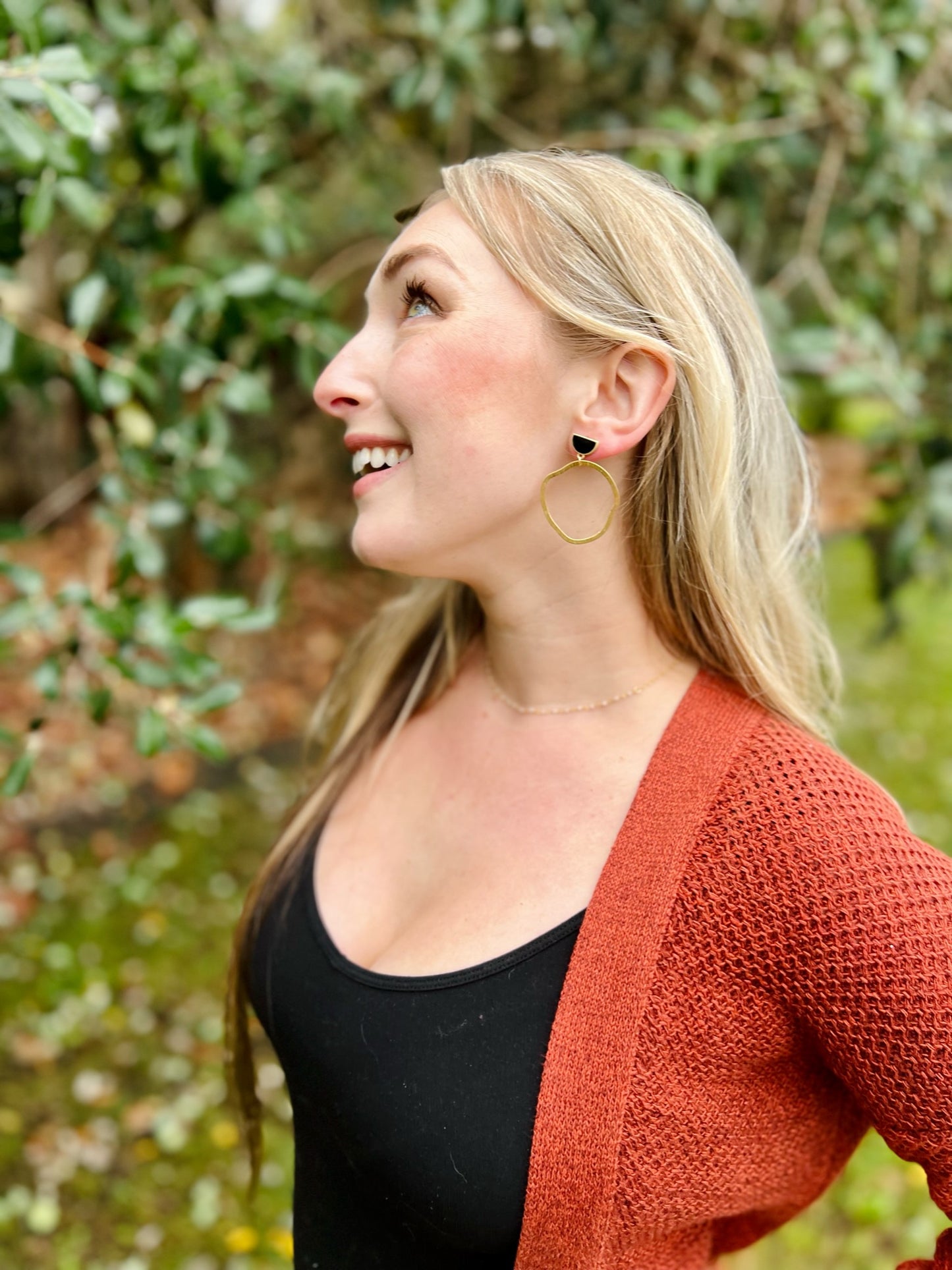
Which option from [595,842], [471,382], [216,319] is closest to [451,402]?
[471,382]

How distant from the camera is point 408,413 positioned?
3.92ft

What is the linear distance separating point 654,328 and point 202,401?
1.05 meters

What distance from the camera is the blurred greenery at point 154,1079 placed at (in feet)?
8.02

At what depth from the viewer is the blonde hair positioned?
3.89ft

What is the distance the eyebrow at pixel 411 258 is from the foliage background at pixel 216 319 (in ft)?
1.36

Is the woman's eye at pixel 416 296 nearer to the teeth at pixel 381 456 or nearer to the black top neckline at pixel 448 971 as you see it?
the teeth at pixel 381 456

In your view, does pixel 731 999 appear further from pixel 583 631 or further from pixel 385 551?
pixel 385 551

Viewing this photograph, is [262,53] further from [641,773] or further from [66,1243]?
[66,1243]

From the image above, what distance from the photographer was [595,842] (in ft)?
4.02

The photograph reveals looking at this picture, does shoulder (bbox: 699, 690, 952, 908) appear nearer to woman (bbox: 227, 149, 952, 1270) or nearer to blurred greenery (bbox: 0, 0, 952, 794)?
woman (bbox: 227, 149, 952, 1270)

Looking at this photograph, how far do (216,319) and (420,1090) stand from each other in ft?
4.56

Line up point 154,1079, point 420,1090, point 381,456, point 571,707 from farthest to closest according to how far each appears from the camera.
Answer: point 154,1079 → point 571,707 → point 381,456 → point 420,1090

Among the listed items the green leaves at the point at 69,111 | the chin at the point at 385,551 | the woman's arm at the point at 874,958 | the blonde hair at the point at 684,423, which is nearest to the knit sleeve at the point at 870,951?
the woman's arm at the point at 874,958

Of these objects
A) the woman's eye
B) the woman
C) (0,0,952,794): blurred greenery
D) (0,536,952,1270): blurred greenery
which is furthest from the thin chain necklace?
(0,536,952,1270): blurred greenery
